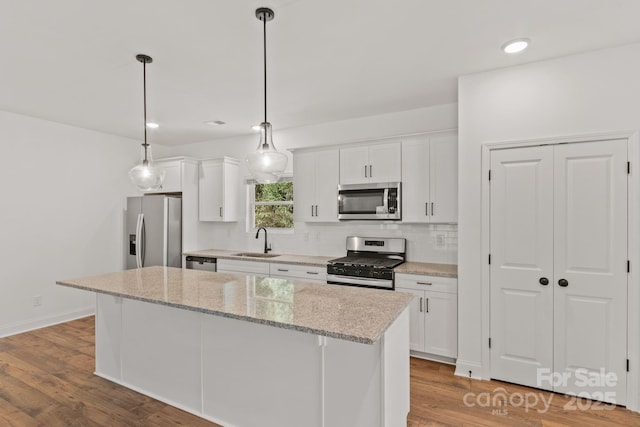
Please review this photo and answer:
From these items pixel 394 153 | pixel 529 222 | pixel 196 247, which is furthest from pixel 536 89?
pixel 196 247

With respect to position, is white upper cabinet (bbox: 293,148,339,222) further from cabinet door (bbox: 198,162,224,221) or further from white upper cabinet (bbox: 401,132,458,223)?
cabinet door (bbox: 198,162,224,221)

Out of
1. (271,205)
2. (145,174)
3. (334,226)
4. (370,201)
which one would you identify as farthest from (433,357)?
(145,174)

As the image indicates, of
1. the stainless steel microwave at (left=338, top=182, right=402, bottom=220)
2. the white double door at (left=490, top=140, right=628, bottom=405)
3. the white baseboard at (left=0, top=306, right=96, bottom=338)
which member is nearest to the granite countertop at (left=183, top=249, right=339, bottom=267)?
the stainless steel microwave at (left=338, top=182, right=402, bottom=220)

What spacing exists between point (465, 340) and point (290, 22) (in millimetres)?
2951

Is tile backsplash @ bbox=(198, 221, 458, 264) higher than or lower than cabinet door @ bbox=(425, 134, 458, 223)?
lower

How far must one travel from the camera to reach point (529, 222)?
9.12 feet

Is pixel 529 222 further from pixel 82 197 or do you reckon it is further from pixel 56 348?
pixel 82 197

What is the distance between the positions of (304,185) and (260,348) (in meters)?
2.56

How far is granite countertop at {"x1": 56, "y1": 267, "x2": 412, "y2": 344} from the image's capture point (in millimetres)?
1622

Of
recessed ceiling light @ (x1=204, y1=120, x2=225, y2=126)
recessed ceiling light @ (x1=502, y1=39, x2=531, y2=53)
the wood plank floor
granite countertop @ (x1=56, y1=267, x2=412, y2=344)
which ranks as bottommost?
the wood plank floor

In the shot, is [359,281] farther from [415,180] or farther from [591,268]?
[591,268]

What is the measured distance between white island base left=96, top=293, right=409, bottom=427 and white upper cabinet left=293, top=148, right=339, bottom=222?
218 cm

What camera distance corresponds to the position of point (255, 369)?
2.09m

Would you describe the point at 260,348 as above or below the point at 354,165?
below
